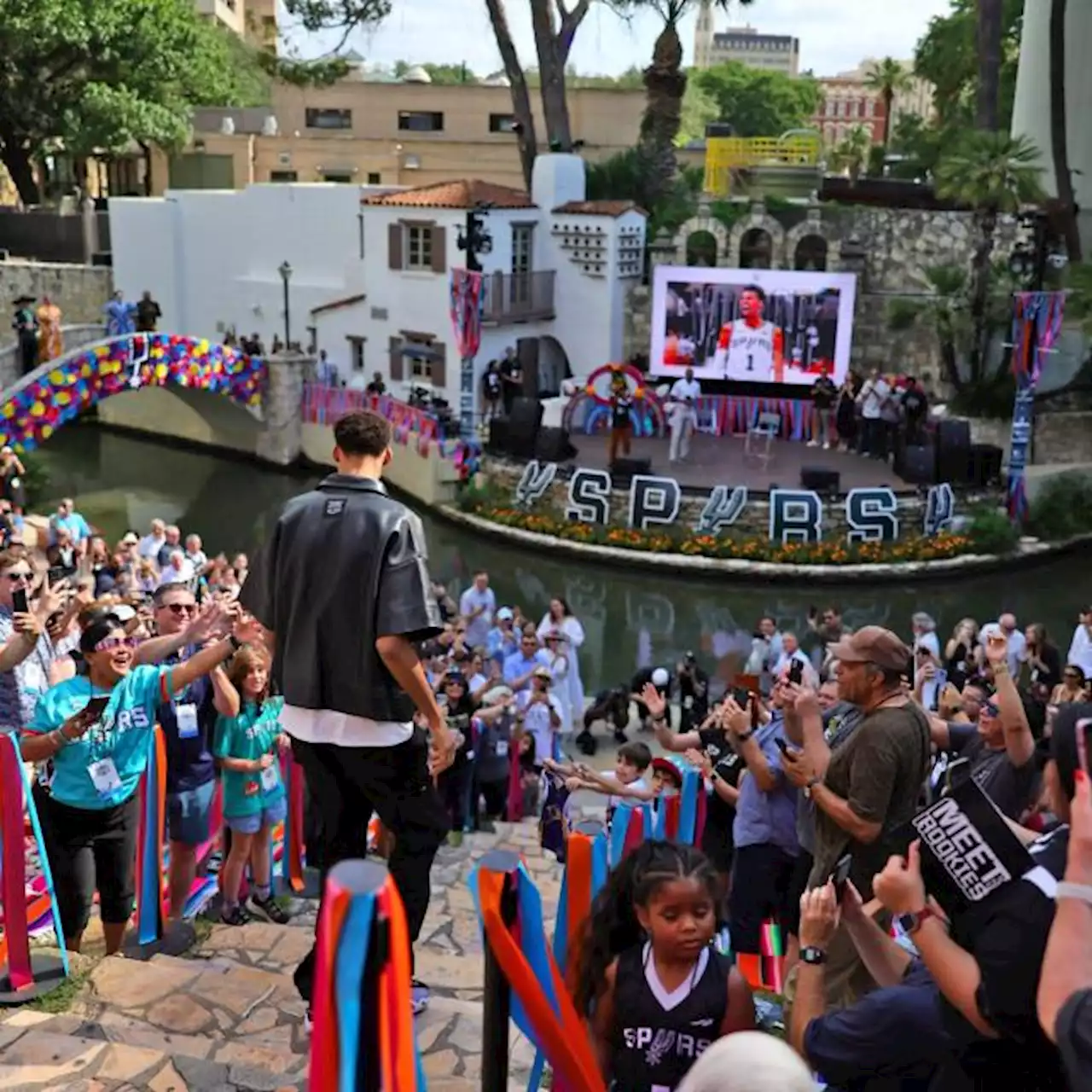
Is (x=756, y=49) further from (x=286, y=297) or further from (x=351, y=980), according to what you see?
(x=351, y=980)

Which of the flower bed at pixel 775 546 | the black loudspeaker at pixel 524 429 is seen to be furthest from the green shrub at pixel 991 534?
the black loudspeaker at pixel 524 429

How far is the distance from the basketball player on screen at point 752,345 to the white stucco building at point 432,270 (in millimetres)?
2873

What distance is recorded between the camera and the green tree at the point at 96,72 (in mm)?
31109

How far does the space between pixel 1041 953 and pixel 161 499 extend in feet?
84.2

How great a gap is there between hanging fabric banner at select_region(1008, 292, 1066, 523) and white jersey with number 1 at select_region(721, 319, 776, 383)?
6011 mm

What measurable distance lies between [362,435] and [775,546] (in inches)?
705

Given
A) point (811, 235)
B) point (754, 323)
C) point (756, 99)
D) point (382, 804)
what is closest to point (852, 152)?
point (811, 235)

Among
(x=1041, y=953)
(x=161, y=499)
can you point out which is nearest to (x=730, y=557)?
(x=161, y=499)

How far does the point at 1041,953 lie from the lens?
8.07 ft

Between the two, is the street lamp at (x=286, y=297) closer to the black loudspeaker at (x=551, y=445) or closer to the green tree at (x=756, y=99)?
the black loudspeaker at (x=551, y=445)

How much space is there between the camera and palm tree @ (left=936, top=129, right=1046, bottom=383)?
23453mm

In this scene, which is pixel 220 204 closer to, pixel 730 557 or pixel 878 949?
pixel 730 557

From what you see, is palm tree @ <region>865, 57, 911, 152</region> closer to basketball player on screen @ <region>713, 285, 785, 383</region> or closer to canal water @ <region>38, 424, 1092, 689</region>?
basketball player on screen @ <region>713, 285, 785, 383</region>

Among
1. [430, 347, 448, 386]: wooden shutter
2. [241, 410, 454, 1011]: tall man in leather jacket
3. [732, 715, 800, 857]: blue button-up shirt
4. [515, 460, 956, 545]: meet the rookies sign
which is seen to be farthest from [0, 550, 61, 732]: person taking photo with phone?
[430, 347, 448, 386]: wooden shutter
